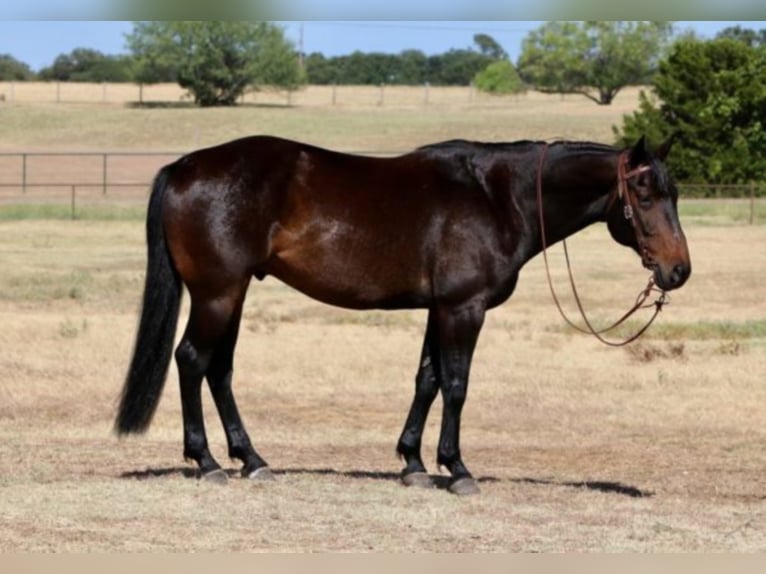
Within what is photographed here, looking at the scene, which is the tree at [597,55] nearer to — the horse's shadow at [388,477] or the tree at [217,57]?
the tree at [217,57]

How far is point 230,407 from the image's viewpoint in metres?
9.91

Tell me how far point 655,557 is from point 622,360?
11.5 m

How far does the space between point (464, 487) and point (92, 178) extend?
46619mm

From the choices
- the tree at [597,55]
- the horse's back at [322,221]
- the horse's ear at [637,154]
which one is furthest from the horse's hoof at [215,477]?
the tree at [597,55]

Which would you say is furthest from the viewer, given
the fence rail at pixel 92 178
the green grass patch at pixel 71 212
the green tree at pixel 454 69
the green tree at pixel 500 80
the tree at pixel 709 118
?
the green tree at pixel 454 69

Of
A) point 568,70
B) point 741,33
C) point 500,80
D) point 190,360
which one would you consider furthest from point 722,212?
point 500,80

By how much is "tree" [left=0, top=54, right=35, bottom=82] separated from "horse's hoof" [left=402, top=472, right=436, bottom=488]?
82.6 meters

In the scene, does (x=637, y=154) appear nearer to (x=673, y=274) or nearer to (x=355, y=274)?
(x=673, y=274)

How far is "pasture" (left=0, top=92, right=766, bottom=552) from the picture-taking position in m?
8.46

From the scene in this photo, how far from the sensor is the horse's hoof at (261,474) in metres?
9.75

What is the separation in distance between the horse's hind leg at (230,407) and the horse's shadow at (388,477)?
0.24m

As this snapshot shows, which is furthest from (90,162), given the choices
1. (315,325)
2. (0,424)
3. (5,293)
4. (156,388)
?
(156,388)

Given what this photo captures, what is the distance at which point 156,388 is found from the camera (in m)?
9.73

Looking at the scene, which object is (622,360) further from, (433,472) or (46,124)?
(46,124)
